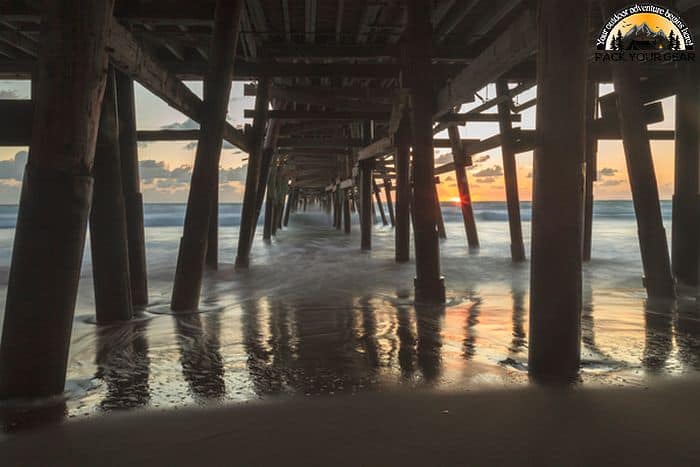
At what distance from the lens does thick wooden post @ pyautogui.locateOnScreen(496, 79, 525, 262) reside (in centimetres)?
811

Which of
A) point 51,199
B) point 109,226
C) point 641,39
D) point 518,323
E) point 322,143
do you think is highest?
point 322,143

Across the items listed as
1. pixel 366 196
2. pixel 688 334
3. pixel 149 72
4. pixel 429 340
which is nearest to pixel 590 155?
pixel 688 334

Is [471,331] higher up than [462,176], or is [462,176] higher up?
[462,176]

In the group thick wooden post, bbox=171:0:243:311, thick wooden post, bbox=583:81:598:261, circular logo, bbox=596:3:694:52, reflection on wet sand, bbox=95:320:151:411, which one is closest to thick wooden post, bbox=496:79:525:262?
thick wooden post, bbox=583:81:598:261

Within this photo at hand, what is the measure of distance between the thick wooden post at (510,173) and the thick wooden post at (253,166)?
3.92 metres

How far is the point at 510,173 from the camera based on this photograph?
8570 millimetres

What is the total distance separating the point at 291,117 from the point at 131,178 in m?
4.76

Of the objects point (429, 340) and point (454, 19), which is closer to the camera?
point (429, 340)

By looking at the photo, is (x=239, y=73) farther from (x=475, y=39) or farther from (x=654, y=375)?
(x=654, y=375)

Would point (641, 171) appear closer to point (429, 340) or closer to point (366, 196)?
point (429, 340)

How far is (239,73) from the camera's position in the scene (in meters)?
6.11

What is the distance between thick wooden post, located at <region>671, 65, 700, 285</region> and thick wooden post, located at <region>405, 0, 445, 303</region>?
2953mm

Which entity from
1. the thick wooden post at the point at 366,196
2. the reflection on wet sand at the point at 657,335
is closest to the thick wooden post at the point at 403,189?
the thick wooden post at the point at 366,196

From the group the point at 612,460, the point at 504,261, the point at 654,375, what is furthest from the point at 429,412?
the point at 504,261
